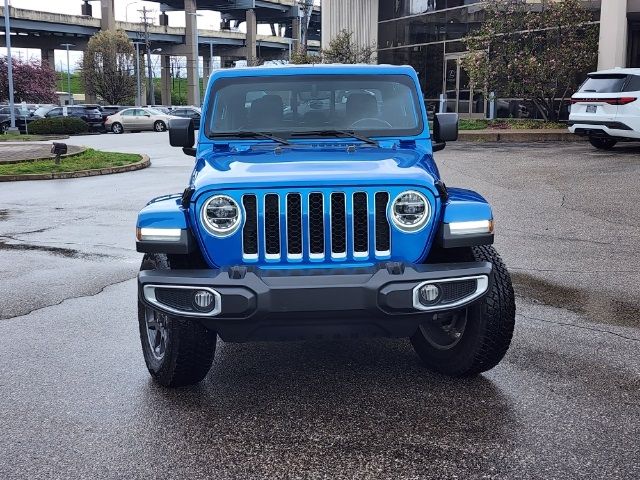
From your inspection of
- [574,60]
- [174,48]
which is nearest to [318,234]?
[574,60]

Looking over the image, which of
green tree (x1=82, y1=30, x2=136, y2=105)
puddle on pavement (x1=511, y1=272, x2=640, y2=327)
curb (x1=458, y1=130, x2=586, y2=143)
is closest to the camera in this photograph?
puddle on pavement (x1=511, y1=272, x2=640, y2=327)

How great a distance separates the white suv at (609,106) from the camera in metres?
18.6

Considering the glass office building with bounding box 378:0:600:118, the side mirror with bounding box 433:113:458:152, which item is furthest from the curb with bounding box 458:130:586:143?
the side mirror with bounding box 433:113:458:152

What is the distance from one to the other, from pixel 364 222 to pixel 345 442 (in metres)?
1.15

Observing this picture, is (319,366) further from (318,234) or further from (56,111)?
(56,111)

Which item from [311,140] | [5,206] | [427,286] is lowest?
[5,206]

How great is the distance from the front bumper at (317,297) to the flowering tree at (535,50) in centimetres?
2412

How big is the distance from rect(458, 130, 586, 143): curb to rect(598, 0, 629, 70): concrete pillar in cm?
412

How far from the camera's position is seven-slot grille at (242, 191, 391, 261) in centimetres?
432

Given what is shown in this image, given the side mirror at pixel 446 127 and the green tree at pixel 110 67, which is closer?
the side mirror at pixel 446 127

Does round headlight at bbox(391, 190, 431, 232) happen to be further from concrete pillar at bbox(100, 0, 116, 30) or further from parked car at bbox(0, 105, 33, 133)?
concrete pillar at bbox(100, 0, 116, 30)

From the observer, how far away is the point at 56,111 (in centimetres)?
5219

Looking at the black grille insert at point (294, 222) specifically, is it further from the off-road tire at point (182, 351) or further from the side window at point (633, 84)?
the side window at point (633, 84)

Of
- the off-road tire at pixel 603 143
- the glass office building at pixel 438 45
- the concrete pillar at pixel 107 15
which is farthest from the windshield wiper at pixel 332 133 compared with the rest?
the concrete pillar at pixel 107 15
